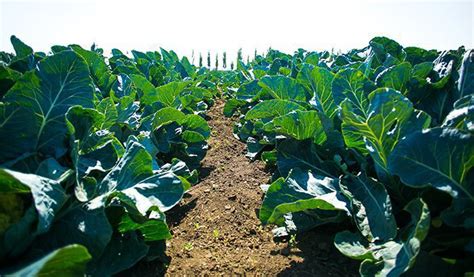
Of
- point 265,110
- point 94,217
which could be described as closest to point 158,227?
point 94,217

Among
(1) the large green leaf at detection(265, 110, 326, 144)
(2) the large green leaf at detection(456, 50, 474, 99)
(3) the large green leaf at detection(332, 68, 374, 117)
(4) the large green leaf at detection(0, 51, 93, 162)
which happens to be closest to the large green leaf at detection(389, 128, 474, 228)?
(2) the large green leaf at detection(456, 50, 474, 99)

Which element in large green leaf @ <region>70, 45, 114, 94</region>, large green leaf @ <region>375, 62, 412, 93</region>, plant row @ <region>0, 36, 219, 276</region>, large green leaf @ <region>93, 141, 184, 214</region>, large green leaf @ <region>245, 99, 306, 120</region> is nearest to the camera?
plant row @ <region>0, 36, 219, 276</region>

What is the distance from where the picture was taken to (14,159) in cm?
198

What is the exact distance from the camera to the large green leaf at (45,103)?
1.98 meters

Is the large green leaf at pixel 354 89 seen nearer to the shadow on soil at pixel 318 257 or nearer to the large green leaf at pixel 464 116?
the large green leaf at pixel 464 116

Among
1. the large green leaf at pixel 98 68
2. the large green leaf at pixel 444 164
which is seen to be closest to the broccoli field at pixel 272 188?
the large green leaf at pixel 444 164

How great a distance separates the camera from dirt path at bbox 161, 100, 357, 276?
2398mm

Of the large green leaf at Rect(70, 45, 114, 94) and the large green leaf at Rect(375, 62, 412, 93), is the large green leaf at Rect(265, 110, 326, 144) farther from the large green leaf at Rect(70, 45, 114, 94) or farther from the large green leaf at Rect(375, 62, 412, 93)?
the large green leaf at Rect(70, 45, 114, 94)

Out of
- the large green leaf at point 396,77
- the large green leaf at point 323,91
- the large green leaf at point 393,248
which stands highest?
the large green leaf at point 396,77

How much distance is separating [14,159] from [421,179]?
2.16m

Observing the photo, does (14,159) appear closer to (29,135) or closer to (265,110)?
(29,135)

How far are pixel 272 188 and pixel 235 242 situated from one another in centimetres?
63

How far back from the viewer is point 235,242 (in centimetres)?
281

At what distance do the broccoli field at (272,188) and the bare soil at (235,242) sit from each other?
1 cm
